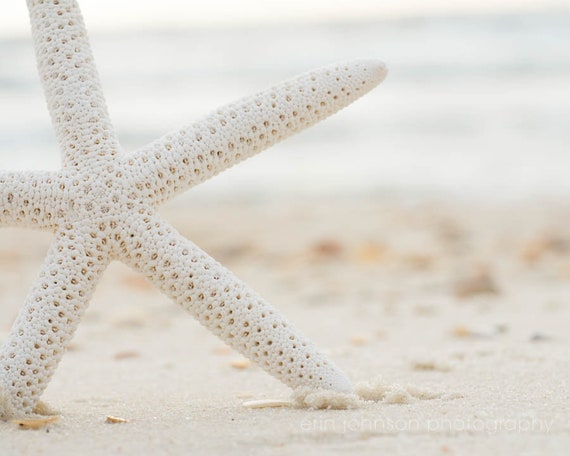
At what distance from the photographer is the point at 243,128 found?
3.37 metres

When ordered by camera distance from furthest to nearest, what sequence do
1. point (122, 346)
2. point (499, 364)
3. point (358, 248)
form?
point (358, 248) < point (122, 346) < point (499, 364)

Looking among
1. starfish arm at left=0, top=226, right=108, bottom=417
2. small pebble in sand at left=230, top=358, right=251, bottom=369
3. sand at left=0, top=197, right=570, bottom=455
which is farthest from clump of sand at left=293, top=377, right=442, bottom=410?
small pebble in sand at left=230, top=358, right=251, bottom=369

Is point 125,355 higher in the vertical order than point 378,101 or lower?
lower

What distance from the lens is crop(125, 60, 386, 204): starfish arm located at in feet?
10.9

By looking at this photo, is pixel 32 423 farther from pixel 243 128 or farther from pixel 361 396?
pixel 243 128

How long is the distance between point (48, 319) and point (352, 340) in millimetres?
2304

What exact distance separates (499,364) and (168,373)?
1611 mm

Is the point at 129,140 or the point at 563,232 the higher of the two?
the point at 129,140

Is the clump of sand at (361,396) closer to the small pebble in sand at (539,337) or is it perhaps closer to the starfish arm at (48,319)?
the starfish arm at (48,319)

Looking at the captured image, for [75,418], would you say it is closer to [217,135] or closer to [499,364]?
[217,135]

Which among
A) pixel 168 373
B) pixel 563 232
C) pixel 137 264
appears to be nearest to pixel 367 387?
pixel 137 264

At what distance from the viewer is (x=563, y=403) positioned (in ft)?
10.7

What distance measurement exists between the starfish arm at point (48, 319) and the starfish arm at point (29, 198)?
0.32 ft

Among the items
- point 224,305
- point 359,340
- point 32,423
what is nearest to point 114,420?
point 32,423
